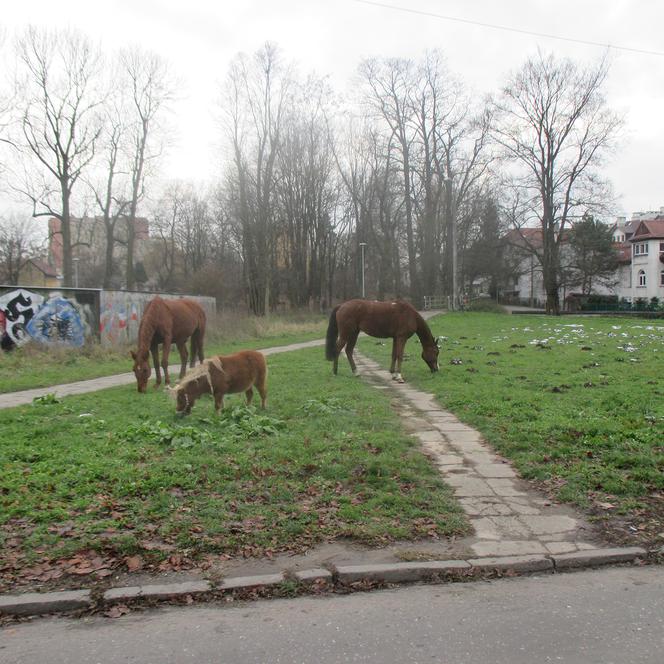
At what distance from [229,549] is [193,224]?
60826 millimetres

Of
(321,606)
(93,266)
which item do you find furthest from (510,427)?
(93,266)

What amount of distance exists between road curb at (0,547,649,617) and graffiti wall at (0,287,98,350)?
16037mm

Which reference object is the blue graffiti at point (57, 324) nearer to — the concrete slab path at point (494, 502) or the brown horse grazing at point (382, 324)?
the brown horse grazing at point (382, 324)

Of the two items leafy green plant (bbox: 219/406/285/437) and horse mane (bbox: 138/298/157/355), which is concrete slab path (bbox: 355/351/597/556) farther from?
horse mane (bbox: 138/298/157/355)

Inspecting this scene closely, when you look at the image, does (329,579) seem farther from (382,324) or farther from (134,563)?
(382,324)

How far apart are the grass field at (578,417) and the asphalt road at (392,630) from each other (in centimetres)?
127

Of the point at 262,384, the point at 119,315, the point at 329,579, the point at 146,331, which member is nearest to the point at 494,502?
the point at 329,579

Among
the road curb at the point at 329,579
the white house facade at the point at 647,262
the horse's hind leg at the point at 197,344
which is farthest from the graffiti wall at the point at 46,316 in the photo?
the white house facade at the point at 647,262

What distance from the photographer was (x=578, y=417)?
777cm

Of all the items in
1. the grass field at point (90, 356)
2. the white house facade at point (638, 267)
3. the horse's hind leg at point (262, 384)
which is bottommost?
the grass field at point (90, 356)

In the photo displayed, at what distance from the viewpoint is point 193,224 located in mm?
62094

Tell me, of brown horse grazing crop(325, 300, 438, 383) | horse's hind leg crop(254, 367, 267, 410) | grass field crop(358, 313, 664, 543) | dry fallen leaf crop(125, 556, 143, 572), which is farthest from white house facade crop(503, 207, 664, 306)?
dry fallen leaf crop(125, 556, 143, 572)

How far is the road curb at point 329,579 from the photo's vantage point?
362 centimetres

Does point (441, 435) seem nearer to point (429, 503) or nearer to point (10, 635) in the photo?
point (429, 503)
